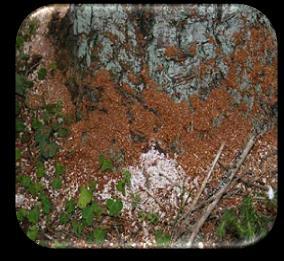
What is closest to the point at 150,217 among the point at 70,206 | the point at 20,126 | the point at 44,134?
the point at 70,206

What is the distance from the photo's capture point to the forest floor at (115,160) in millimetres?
4648

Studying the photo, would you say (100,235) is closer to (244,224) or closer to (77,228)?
(77,228)

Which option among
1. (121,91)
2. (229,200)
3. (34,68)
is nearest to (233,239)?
(229,200)

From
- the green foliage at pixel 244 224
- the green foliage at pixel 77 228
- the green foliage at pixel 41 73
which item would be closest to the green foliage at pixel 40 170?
the green foliage at pixel 77 228

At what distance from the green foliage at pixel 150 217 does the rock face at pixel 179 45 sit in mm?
547

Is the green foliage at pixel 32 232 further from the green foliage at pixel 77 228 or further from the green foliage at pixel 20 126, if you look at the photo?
the green foliage at pixel 20 126

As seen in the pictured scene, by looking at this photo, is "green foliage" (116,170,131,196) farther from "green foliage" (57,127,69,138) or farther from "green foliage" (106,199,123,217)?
"green foliage" (57,127,69,138)

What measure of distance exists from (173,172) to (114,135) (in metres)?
0.32

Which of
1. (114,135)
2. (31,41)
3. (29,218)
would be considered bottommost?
(29,218)

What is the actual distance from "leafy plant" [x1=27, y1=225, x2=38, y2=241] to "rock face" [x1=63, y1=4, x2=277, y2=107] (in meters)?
0.78

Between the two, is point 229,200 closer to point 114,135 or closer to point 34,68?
→ point 114,135

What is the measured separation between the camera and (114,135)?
4676 millimetres

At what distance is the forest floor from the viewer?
15.3 ft

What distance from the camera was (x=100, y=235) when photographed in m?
4.64
